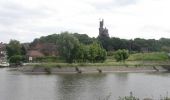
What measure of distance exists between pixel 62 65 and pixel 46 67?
Result: 168 inches

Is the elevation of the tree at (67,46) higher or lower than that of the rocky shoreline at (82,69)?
higher

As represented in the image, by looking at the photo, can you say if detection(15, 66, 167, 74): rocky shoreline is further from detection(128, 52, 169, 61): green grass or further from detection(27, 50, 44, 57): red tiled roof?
detection(27, 50, 44, 57): red tiled roof

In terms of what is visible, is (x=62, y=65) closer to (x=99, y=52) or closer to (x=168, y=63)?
(x=99, y=52)

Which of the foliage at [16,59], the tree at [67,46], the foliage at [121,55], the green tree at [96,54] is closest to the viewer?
the tree at [67,46]

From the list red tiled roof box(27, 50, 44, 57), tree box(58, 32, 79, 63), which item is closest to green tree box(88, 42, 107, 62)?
tree box(58, 32, 79, 63)

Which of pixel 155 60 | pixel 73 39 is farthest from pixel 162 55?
pixel 73 39

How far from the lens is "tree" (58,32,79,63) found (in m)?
119

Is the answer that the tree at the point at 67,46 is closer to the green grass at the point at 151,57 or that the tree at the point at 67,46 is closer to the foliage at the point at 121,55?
the foliage at the point at 121,55

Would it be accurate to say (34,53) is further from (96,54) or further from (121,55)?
(121,55)

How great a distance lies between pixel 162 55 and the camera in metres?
151

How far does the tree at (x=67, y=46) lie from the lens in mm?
118688

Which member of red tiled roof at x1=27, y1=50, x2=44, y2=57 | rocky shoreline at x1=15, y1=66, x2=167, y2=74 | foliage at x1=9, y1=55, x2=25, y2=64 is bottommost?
rocky shoreline at x1=15, y1=66, x2=167, y2=74

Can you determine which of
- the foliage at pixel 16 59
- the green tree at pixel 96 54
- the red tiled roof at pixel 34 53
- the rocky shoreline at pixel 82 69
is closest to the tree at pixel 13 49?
the red tiled roof at pixel 34 53

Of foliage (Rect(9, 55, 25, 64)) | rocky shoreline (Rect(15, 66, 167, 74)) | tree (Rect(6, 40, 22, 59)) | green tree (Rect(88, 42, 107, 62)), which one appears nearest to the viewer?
rocky shoreline (Rect(15, 66, 167, 74))
